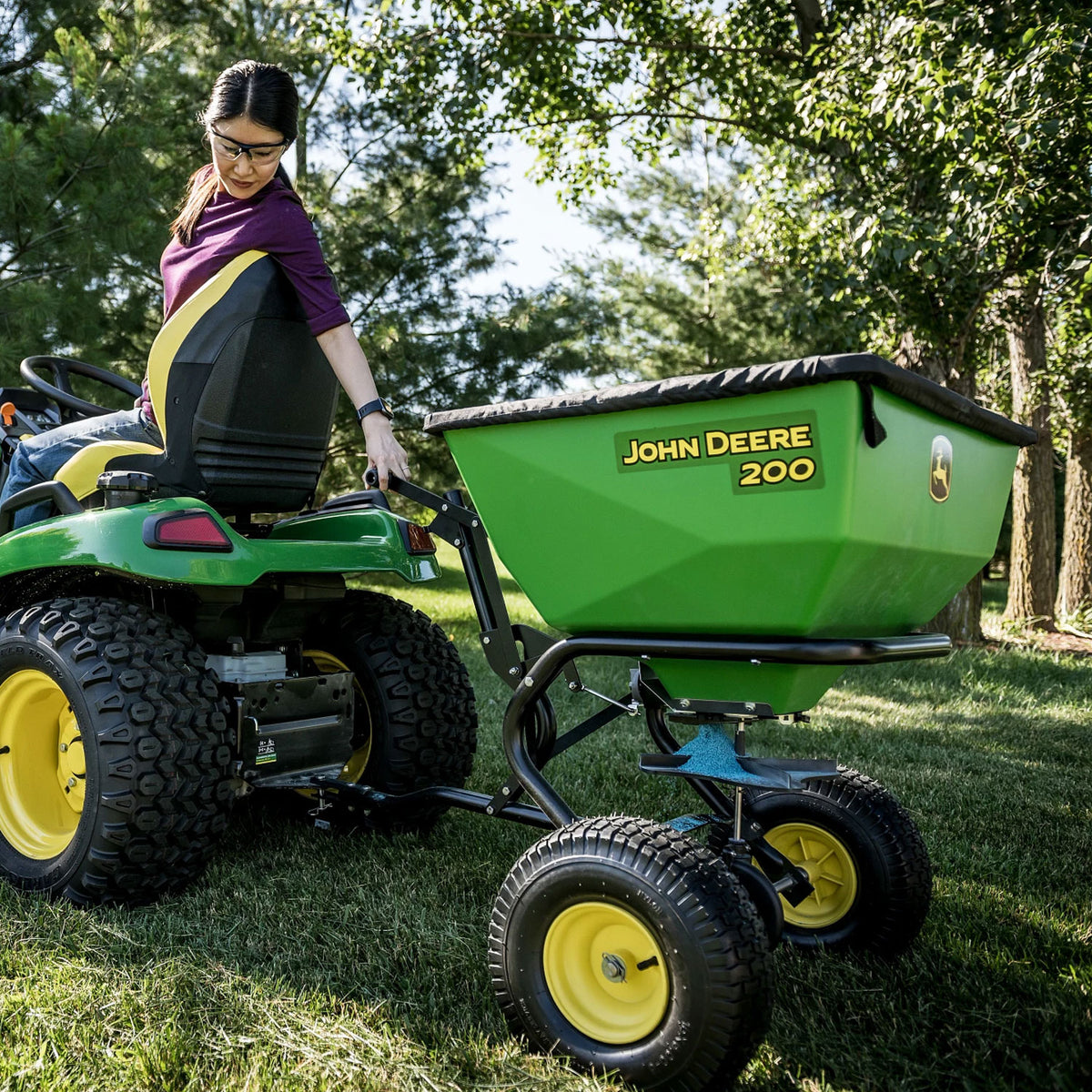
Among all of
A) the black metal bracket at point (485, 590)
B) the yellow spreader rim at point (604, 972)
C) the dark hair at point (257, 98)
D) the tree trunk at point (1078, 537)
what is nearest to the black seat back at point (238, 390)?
the dark hair at point (257, 98)

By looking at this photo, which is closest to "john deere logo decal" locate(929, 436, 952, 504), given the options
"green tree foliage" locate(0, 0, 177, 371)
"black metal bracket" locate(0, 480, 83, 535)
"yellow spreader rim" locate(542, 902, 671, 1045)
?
"yellow spreader rim" locate(542, 902, 671, 1045)

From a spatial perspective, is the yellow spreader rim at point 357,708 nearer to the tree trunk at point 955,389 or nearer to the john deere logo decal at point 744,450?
the john deere logo decal at point 744,450

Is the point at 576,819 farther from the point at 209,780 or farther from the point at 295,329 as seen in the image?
the point at 295,329

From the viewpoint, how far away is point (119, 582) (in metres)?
2.61

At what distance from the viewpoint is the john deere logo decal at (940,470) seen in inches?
70.9

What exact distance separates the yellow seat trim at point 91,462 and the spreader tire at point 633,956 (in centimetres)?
148

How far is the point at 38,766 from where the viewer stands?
8.48 ft

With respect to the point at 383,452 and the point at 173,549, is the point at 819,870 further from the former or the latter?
the point at 173,549

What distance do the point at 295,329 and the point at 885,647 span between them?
5.08ft

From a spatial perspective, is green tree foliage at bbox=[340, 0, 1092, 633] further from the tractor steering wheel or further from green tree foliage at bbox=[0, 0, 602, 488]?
the tractor steering wheel

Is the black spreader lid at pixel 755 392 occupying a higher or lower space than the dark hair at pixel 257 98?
lower

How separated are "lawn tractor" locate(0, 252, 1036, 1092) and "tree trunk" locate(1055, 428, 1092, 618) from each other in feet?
27.8

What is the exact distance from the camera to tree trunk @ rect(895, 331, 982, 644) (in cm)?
729

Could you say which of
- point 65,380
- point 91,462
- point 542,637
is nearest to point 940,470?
point 542,637
